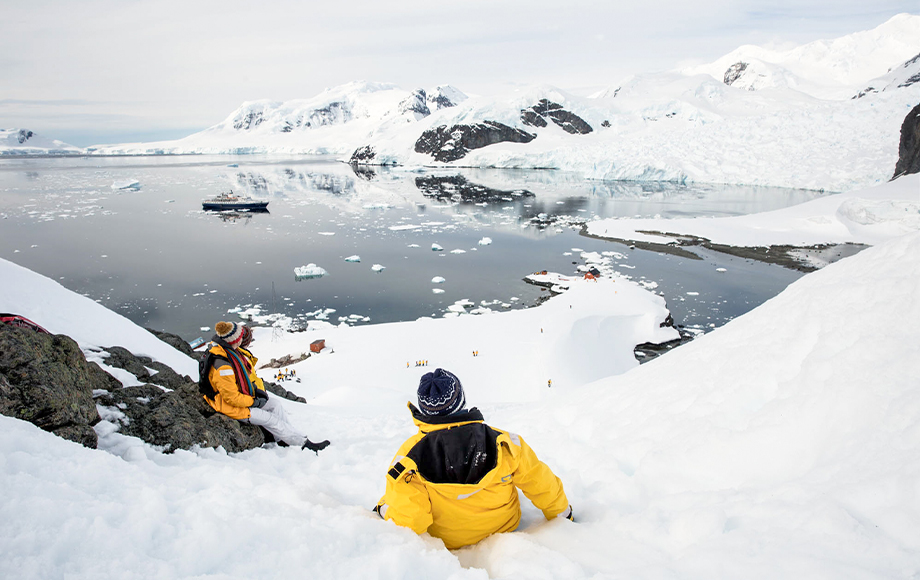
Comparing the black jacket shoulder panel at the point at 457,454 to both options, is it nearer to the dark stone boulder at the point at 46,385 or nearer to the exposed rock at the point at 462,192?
the dark stone boulder at the point at 46,385

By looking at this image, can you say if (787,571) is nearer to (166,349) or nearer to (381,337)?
(166,349)

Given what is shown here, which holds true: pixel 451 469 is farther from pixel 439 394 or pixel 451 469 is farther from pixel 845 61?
pixel 845 61

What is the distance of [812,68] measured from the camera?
181375 millimetres

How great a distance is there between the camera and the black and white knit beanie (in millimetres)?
2152

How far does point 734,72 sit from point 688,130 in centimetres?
16101

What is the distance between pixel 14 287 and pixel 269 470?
13.8 feet

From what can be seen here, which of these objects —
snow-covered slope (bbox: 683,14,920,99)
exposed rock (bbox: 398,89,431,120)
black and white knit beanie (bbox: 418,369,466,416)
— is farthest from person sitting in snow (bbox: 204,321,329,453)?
snow-covered slope (bbox: 683,14,920,99)

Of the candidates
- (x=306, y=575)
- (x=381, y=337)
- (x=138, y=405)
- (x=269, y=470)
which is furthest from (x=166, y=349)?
(x=381, y=337)

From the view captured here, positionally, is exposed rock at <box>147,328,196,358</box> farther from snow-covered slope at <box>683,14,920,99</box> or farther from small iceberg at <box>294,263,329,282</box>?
snow-covered slope at <box>683,14,920,99</box>

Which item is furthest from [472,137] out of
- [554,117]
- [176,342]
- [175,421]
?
[175,421]

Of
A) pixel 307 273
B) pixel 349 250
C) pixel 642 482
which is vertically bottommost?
pixel 307 273

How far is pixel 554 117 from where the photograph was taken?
9400 cm

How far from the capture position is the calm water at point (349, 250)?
20.2 meters

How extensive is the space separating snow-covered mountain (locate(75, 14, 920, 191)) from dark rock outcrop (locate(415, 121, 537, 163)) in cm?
20
